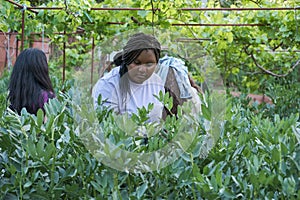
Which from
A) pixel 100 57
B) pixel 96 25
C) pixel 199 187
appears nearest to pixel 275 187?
pixel 199 187

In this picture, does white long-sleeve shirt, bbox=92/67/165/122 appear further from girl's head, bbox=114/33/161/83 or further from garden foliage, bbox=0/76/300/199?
garden foliage, bbox=0/76/300/199

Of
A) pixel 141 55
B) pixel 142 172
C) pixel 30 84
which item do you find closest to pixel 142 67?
pixel 141 55

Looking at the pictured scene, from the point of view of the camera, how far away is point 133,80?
2.41 meters

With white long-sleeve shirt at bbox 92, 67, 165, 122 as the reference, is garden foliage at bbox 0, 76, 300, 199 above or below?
below

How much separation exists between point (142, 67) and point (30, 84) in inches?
52.2

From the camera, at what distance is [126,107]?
2375 mm

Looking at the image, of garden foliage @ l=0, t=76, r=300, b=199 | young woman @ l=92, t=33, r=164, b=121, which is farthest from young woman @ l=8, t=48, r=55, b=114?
garden foliage @ l=0, t=76, r=300, b=199

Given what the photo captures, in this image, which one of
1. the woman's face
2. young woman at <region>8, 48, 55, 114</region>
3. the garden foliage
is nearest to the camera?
the garden foliage

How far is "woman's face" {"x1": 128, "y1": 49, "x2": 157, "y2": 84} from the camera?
2.26 metres

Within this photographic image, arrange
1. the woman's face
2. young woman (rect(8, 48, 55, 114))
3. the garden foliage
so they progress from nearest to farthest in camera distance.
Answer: the garden foliage
the woman's face
young woman (rect(8, 48, 55, 114))

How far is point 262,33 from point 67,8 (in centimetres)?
315

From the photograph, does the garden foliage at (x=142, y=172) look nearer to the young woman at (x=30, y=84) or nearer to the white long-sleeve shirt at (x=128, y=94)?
the white long-sleeve shirt at (x=128, y=94)

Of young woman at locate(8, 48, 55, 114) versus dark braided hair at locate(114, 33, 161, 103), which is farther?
young woman at locate(8, 48, 55, 114)

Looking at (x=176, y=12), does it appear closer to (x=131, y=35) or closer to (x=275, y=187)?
(x=131, y=35)
